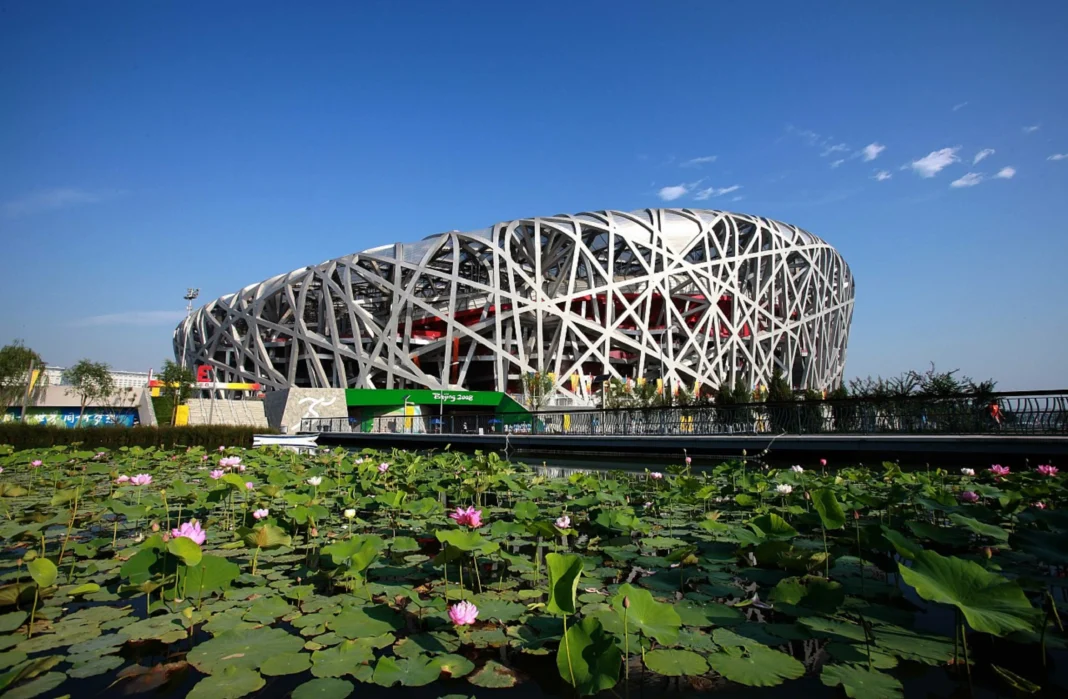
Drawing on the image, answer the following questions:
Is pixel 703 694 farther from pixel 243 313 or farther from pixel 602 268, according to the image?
pixel 243 313

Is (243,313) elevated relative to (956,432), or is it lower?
elevated

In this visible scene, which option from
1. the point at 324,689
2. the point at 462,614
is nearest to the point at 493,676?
the point at 462,614

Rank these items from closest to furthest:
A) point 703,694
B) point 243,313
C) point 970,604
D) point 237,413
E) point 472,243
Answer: point 970,604 < point 703,694 < point 237,413 < point 472,243 < point 243,313

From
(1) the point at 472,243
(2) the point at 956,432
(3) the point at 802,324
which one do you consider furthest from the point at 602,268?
(2) the point at 956,432

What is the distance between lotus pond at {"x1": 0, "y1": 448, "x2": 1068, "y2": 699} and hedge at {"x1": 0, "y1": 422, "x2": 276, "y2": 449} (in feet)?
54.9

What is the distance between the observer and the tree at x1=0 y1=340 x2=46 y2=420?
39594mm

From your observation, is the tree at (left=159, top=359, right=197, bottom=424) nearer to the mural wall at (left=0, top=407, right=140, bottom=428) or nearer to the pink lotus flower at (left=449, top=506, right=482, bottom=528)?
the mural wall at (left=0, top=407, right=140, bottom=428)

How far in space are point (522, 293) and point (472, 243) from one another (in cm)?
557

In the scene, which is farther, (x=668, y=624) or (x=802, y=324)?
(x=802, y=324)

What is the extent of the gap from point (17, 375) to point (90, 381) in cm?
525

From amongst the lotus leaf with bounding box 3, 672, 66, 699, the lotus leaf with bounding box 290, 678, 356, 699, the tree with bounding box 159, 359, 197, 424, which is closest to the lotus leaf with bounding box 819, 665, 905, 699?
the lotus leaf with bounding box 290, 678, 356, 699

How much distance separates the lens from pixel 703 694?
240 centimetres

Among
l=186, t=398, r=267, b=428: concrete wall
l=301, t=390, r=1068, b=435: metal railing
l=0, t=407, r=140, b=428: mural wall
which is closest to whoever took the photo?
l=301, t=390, r=1068, b=435: metal railing

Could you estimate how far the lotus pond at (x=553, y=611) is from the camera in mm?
2330
